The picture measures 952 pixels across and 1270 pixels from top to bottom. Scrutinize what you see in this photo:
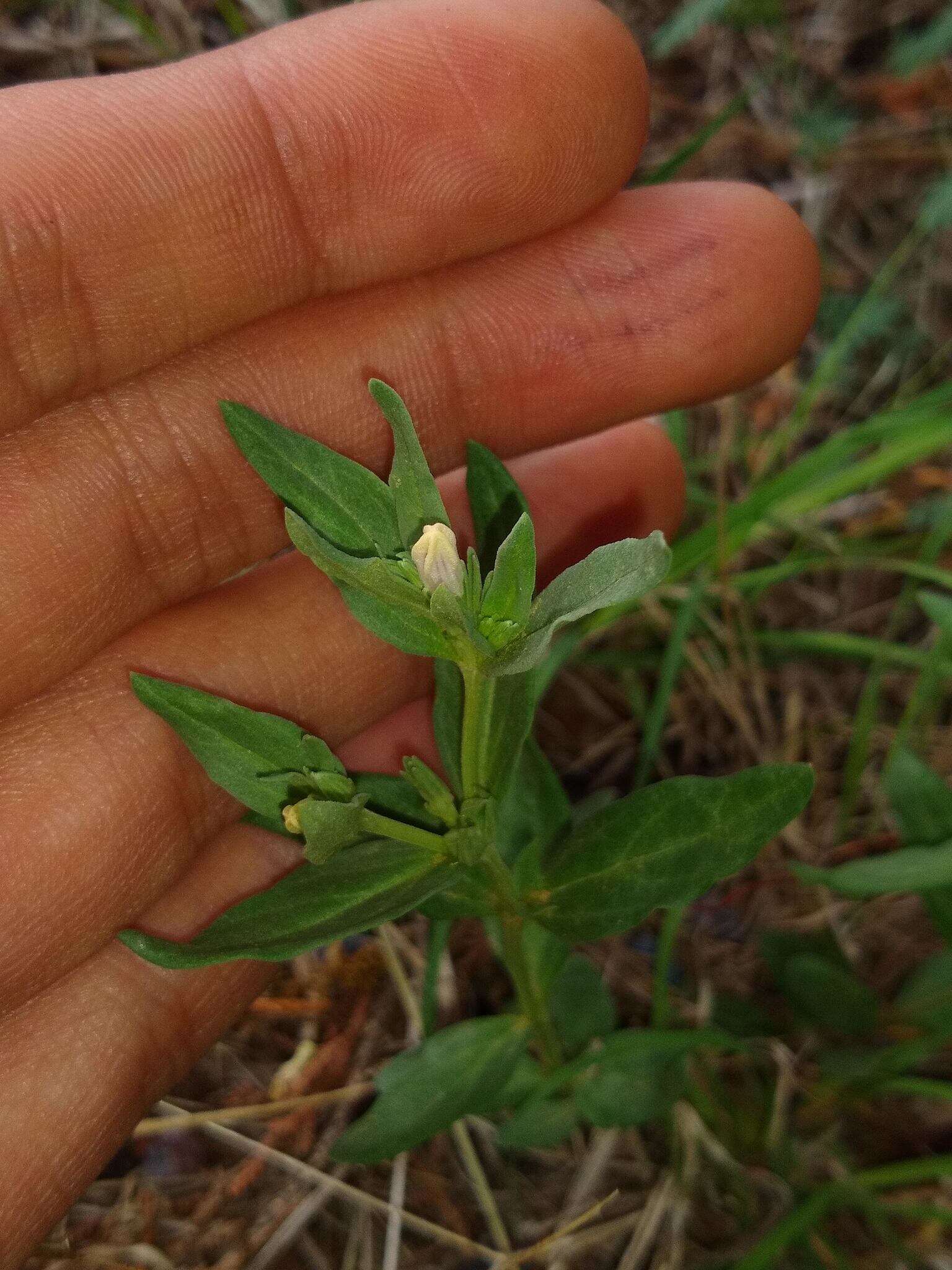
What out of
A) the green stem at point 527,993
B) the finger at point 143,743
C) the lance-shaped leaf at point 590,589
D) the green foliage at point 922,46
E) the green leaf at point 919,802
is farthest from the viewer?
the green foliage at point 922,46

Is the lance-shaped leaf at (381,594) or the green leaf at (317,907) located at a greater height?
the lance-shaped leaf at (381,594)

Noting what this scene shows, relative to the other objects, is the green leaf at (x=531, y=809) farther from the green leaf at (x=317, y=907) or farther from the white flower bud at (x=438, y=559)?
the white flower bud at (x=438, y=559)

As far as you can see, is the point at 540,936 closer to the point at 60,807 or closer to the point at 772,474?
the point at 60,807

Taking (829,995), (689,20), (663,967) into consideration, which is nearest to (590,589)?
(663,967)

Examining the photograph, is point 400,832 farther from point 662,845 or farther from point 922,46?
point 922,46

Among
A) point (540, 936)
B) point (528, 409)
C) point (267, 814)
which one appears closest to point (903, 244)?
point (528, 409)

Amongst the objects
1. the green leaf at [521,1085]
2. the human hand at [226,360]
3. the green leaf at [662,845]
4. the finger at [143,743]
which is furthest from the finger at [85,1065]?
the green leaf at [662,845]

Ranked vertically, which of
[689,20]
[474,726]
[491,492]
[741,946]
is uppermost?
[689,20]
